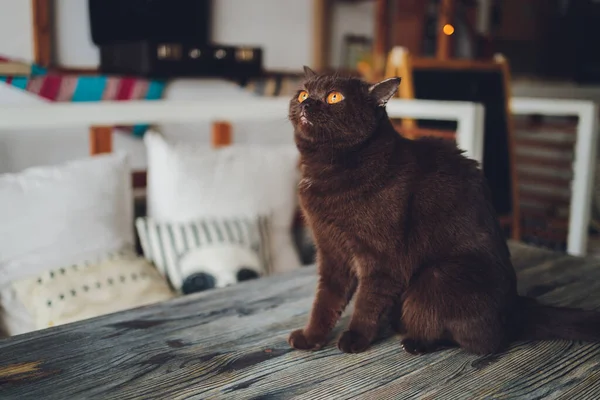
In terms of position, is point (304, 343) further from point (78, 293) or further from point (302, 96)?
point (78, 293)

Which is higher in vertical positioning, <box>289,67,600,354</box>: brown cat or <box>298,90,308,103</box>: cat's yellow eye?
<box>298,90,308,103</box>: cat's yellow eye

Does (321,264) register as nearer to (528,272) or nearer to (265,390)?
(265,390)

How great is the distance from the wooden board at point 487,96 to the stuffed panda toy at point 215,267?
1.25 metres

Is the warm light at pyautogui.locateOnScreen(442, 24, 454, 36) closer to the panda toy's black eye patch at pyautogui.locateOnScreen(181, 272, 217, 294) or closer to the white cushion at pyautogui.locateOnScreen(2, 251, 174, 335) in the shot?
the panda toy's black eye patch at pyautogui.locateOnScreen(181, 272, 217, 294)

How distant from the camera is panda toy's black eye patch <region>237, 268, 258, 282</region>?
5.51 ft

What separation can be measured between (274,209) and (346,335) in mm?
1120

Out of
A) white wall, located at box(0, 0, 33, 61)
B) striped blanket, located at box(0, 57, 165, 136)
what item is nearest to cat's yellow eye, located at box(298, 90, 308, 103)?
striped blanket, located at box(0, 57, 165, 136)

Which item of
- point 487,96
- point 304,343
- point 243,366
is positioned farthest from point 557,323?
point 487,96

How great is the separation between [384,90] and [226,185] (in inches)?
45.5

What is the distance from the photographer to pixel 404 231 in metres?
0.88

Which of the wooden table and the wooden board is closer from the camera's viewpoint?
the wooden table

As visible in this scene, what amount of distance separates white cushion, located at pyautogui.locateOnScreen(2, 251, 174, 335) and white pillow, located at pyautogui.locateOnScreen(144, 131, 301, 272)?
0.31 metres

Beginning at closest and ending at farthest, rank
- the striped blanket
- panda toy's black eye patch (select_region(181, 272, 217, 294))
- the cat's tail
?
the cat's tail, panda toy's black eye patch (select_region(181, 272, 217, 294)), the striped blanket

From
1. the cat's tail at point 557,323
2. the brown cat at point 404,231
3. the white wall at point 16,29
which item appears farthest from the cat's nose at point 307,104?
the white wall at point 16,29
